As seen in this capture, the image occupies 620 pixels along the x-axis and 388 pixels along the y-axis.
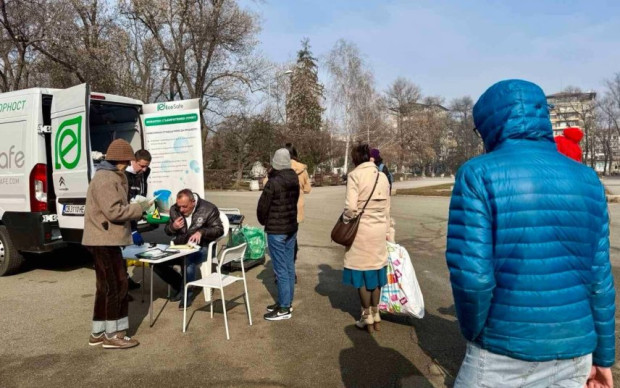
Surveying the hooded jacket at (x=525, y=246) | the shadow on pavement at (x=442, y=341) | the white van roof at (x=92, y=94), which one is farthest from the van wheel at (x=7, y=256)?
the hooded jacket at (x=525, y=246)

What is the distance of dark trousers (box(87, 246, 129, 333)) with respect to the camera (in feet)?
13.8

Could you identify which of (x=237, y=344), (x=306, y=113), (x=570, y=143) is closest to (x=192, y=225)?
(x=237, y=344)

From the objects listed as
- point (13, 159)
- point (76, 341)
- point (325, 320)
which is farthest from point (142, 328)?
point (13, 159)

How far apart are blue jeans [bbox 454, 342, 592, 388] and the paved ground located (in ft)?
6.46

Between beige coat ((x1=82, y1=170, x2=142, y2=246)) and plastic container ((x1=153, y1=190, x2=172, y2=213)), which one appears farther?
plastic container ((x1=153, y1=190, x2=172, y2=213))

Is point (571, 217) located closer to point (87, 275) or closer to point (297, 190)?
point (297, 190)

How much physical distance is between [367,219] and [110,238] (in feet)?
7.72

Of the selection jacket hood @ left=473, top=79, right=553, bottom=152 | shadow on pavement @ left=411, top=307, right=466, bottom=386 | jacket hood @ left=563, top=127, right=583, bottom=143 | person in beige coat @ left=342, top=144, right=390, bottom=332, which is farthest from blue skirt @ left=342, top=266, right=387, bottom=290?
jacket hood @ left=473, top=79, right=553, bottom=152

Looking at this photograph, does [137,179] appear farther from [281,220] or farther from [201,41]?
[201,41]

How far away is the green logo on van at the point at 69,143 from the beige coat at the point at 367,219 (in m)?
3.73

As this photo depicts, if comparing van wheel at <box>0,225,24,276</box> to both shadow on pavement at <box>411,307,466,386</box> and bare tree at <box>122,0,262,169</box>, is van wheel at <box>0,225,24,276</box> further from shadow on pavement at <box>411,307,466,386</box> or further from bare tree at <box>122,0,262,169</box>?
bare tree at <box>122,0,262,169</box>

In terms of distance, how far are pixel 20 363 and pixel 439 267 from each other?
5751 mm

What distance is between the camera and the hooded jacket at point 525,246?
166cm

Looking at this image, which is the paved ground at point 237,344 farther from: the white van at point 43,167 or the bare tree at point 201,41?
the bare tree at point 201,41
